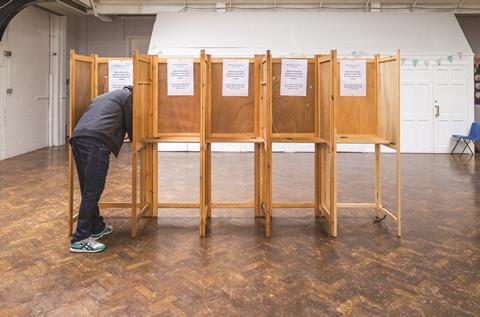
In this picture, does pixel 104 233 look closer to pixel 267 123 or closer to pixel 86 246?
pixel 86 246

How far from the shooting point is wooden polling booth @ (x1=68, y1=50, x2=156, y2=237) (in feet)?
10.6

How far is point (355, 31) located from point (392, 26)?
A: 0.93 metres

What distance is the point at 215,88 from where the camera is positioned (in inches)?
147

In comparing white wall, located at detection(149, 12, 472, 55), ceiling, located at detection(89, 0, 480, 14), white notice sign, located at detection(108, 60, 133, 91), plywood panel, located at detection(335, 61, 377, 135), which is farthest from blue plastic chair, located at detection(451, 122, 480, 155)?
white notice sign, located at detection(108, 60, 133, 91)

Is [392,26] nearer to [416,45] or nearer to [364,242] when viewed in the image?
[416,45]

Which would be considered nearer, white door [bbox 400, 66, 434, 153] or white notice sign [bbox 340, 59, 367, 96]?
white notice sign [bbox 340, 59, 367, 96]

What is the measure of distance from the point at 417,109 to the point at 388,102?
602cm

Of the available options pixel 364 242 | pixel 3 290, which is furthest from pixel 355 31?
pixel 3 290

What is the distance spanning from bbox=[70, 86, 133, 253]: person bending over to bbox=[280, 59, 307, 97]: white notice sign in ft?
5.15

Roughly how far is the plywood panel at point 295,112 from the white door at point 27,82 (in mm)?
6479

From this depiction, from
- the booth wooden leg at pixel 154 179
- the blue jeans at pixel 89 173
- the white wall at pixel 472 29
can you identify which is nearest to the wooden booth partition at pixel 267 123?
the booth wooden leg at pixel 154 179

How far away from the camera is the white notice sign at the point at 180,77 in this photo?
3662 millimetres

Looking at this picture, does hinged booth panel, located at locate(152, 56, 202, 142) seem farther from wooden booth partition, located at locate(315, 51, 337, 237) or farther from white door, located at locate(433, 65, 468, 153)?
white door, located at locate(433, 65, 468, 153)

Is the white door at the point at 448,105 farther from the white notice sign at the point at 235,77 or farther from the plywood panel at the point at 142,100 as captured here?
the plywood panel at the point at 142,100
